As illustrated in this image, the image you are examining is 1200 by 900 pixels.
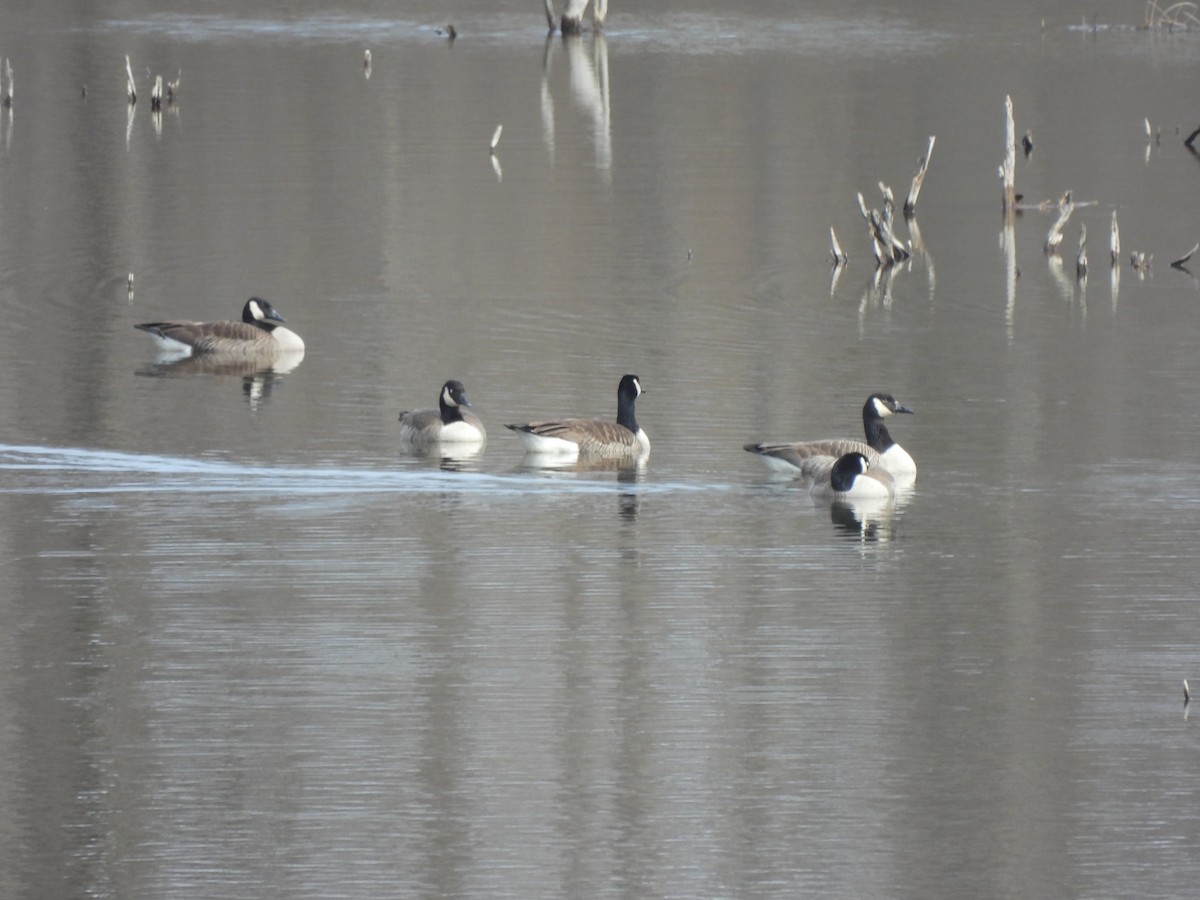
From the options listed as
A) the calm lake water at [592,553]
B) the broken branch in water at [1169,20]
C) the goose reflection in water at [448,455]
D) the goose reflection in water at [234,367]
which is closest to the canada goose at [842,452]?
the calm lake water at [592,553]

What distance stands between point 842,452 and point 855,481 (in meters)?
0.66

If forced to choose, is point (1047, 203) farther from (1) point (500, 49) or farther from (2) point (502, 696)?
(1) point (500, 49)

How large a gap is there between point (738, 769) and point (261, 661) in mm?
3154

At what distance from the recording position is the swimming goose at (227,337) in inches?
926

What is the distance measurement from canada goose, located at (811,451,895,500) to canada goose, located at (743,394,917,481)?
0.77 feet

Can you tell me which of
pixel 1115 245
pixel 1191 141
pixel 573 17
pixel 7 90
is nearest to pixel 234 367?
pixel 1115 245

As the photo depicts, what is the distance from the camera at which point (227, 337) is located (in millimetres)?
23672

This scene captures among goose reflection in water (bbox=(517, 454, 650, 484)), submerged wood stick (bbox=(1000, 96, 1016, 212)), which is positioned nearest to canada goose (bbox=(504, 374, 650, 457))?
goose reflection in water (bbox=(517, 454, 650, 484))

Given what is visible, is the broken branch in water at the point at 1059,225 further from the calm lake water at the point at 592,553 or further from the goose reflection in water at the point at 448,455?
the goose reflection in water at the point at 448,455

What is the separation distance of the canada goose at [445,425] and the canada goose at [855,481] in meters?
3.35

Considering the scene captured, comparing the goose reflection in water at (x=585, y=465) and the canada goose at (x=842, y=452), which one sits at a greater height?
the canada goose at (x=842, y=452)

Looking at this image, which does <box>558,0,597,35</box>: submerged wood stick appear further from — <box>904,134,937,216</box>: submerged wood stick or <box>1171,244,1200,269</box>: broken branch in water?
<box>1171,244,1200,269</box>: broken branch in water

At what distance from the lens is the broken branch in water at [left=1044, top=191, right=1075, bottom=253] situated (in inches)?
1177

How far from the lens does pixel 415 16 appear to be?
81.1 m
